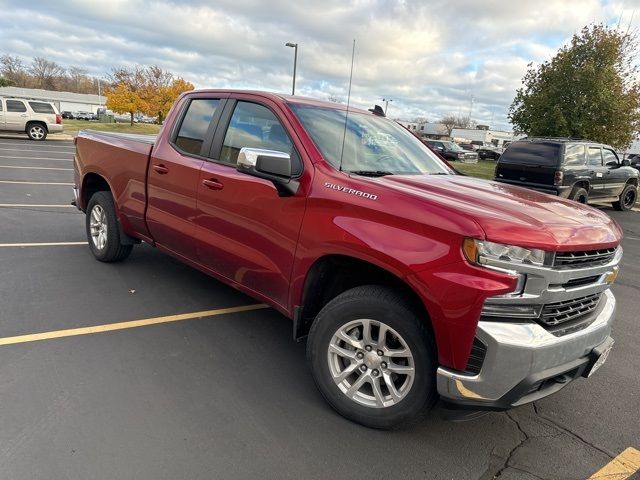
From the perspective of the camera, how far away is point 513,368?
228cm

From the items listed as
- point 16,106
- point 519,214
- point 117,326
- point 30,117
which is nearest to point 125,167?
point 117,326

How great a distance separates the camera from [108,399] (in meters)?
2.93

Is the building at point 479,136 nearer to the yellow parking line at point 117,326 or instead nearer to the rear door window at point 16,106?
the rear door window at point 16,106

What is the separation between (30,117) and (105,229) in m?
20.5

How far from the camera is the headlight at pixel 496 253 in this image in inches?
90.8

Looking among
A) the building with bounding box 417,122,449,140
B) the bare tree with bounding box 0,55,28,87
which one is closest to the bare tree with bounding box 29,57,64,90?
the bare tree with bounding box 0,55,28,87

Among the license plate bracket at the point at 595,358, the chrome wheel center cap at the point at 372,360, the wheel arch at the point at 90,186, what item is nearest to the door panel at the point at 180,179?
the wheel arch at the point at 90,186

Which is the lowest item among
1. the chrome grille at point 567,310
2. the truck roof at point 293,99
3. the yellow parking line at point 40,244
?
the yellow parking line at point 40,244

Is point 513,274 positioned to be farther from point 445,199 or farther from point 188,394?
point 188,394

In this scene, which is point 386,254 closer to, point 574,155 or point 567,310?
point 567,310

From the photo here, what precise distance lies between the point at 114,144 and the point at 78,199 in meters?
1.18

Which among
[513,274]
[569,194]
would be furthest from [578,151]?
[513,274]

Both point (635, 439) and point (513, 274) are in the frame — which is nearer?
point (513, 274)

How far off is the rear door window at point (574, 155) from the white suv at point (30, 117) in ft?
70.6
